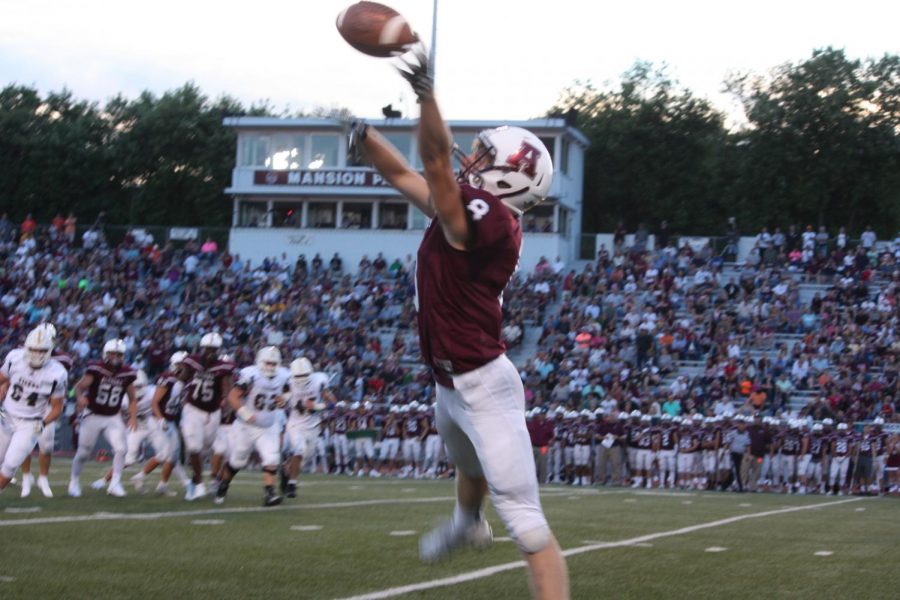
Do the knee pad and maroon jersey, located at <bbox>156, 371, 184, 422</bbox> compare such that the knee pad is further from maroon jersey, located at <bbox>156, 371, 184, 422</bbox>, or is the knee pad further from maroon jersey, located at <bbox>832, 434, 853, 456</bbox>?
maroon jersey, located at <bbox>832, 434, 853, 456</bbox>

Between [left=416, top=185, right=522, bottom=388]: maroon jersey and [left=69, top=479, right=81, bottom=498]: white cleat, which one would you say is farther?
[left=69, top=479, right=81, bottom=498]: white cleat

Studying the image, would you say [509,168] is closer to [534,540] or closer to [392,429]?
[534,540]

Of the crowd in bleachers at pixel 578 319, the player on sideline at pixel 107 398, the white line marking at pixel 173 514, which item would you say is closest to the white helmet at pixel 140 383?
the player on sideline at pixel 107 398

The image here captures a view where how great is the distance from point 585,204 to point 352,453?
82.6 feet

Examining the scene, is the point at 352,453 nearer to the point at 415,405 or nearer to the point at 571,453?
the point at 415,405

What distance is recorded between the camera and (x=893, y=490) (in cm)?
2136

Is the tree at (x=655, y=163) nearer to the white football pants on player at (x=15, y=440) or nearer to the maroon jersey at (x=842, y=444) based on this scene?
the maroon jersey at (x=842, y=444)

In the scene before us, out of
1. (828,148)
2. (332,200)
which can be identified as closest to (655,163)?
(828,148)

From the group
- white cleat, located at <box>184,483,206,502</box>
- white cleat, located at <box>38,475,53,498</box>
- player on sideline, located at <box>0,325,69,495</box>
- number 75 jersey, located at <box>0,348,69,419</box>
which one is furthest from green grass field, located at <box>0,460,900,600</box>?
number 75 jersey, located at <box>0,348,69,419</box>

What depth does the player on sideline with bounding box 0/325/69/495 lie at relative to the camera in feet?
38.7

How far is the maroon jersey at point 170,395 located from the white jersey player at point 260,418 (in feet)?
4.57

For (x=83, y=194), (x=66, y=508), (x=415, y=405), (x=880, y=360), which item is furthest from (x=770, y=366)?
(x=83, y=194)

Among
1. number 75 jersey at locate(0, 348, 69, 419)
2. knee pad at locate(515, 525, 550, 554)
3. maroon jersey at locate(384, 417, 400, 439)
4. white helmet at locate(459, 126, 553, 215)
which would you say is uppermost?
white helmet at locate(459, 126, 553, 215)

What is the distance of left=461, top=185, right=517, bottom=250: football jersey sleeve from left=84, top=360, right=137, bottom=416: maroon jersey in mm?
9956
